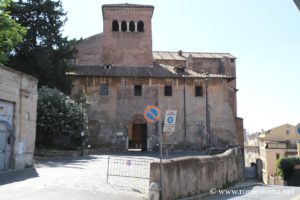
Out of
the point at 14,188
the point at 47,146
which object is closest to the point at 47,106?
the point at 47,146

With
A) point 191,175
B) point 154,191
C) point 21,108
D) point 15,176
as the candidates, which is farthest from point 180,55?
point 154,191

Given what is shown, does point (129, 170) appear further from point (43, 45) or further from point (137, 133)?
point (137, 133)

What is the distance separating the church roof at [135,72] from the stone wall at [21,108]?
18.8 meters

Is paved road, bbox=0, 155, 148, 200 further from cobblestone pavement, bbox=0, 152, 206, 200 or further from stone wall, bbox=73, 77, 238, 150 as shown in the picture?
stone wall, bbox=73, 77, 238, 150

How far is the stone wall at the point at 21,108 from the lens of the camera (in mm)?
14023

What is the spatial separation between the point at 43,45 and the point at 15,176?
1898cm

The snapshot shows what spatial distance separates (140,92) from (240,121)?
13358 millimetres

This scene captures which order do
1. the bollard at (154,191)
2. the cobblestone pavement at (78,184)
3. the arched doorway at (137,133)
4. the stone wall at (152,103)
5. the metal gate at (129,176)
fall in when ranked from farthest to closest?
the arched doorway at (137,133) < the stone wall at (152,103) < the metal gate at (129,176) < the cobblestone pavement at (78,184) < the bollard at (154,191)

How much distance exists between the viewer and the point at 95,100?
3475 cm

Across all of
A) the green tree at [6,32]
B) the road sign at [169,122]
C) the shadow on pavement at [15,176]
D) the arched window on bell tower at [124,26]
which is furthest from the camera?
the arched window on bell tower at [124,26]

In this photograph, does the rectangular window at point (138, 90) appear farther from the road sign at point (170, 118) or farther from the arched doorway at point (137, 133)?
the road sign at point (170, 118)

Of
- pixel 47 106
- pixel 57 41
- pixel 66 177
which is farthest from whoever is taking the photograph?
pixel 57 41

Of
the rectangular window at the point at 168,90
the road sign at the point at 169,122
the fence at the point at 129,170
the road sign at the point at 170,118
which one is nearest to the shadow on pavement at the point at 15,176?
the fence at the point at 129,170

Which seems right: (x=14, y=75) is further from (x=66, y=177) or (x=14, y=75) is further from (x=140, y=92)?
(x=140, y=92)
